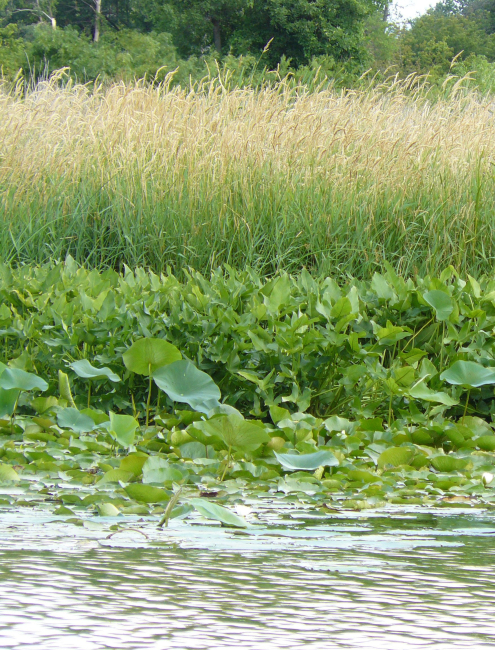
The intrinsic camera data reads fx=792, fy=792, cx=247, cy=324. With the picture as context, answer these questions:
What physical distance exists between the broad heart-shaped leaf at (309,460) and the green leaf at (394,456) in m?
0.21

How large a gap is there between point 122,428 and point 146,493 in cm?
56

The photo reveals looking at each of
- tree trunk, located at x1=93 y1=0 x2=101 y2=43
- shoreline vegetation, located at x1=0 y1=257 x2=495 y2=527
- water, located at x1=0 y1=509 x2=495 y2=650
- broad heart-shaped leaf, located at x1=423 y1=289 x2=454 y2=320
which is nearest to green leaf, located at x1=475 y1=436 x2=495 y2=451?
shoreline vegetation, located at x1=0 y1=257 x2=495 y2=527

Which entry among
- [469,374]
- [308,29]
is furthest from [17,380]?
[308,29]

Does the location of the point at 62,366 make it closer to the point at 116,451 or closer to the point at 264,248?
the point at 116,451

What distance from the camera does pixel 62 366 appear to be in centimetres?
332

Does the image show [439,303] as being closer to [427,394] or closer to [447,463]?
[427,394]

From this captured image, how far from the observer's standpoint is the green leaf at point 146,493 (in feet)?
6.12

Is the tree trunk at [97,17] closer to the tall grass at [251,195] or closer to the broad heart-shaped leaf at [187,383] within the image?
the tall grass at [251,195]

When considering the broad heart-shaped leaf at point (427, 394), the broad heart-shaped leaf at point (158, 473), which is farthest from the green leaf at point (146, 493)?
the broad heart-shaped leaf at point (427, 394)

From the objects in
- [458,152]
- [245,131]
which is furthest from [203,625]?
[458,152]

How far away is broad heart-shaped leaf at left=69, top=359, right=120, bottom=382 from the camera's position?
9.45 ft

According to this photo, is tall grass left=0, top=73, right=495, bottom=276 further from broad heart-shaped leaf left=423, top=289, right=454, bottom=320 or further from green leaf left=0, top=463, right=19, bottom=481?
green leaf left=0, top=463, right=19, bottom=481

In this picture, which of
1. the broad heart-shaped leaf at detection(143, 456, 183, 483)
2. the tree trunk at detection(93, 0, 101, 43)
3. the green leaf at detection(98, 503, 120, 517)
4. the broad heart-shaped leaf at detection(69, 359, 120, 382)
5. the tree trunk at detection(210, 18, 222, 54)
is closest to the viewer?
the green leaf at detection(98, 503, 120, 517)

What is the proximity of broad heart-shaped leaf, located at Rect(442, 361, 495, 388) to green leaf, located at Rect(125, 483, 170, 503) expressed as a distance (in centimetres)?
144
